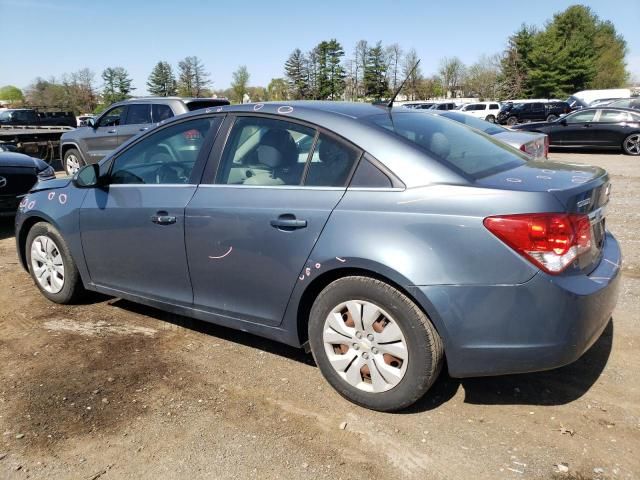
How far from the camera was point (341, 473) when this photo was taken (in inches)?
98.0

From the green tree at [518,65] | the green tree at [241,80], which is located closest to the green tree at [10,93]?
the green tree at [241,80]

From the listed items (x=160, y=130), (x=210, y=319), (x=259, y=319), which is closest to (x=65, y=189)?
(x=160, y=130)

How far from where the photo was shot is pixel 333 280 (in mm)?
2971

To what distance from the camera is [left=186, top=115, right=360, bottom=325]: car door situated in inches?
119

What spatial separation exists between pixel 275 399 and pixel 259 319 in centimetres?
47

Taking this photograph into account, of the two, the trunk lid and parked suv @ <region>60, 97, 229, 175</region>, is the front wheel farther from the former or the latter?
the trunk lid

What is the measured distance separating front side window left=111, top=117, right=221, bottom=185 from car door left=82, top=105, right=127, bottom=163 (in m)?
7.72

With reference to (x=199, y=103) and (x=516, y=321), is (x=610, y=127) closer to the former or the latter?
(x=199, y=103)

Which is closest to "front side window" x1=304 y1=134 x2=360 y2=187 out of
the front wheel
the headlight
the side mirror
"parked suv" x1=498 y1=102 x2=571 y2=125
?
the side mirror

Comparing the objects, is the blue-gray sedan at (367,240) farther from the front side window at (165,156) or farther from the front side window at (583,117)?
the front side window at (583,117)

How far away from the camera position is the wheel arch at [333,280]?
2.65 m

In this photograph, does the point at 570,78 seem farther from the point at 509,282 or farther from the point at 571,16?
the point at 509,282

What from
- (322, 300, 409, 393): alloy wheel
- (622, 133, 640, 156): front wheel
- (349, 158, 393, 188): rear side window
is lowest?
(622, 133, 640, 156): front wheel

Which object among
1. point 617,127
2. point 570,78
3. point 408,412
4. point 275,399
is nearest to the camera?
point 408,412
